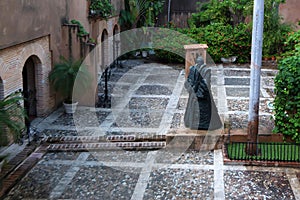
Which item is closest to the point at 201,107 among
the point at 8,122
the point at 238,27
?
the point at 8,122

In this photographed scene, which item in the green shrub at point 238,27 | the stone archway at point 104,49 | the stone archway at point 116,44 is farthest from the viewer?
the stone archway at point 116,44

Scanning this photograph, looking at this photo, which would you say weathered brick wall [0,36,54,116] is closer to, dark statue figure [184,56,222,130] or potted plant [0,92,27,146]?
potted plant [0,92,27,146]

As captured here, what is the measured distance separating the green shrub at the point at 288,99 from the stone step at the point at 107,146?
254 cm

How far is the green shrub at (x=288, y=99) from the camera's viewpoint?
30.2ft

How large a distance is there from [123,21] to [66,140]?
11564mm

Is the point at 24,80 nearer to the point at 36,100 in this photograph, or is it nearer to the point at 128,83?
the point at 36,100

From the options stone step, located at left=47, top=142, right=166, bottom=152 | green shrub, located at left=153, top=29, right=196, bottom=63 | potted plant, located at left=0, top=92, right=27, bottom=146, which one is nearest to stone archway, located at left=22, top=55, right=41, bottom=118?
stone step, located at left=47, top=142, right=166, bottom=152

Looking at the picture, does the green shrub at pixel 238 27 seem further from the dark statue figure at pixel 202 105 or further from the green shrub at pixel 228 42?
the dark statue figure at pixel 202 105

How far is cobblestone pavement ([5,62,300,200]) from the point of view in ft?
26.0

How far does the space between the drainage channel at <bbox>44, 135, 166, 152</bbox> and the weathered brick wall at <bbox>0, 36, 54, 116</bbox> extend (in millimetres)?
1530

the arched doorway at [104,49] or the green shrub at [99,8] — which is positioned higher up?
the green shrub at [99,8]

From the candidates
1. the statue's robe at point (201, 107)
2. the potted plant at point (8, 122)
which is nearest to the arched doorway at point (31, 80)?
the potted plant at point (8, 122)

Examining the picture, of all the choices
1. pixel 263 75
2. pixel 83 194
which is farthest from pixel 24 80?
pixel 263 75

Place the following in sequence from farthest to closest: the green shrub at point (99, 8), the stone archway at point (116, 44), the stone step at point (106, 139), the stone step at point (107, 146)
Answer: the stone archway at point (116, 44) → the green shrub at point (99, 8) → the stone step at point (106, 139) → the stone step at point (107, 146)
